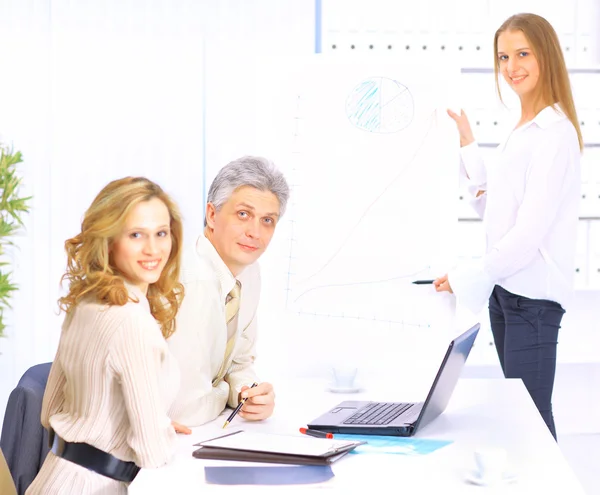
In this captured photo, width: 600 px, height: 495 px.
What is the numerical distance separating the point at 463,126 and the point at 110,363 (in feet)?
5.31

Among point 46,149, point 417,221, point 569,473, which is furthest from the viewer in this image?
point 46,149

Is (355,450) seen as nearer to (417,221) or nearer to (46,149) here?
(417,221)

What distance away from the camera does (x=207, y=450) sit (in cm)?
154

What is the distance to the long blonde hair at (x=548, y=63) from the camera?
8.43ft

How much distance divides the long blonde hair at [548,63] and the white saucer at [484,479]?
143cm

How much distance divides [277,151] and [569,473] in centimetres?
157

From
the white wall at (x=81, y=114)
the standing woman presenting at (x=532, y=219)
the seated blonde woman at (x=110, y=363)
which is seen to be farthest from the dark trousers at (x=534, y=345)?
the white wall at (x=81, y=114)

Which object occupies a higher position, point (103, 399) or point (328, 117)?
point (328, 117)

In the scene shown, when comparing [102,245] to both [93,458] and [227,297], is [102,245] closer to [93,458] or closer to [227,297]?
[93,458]

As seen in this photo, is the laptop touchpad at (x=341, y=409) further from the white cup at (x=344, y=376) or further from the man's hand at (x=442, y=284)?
the man's hand at (x=442, y=284)

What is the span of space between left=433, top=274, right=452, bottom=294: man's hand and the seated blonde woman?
128 cm

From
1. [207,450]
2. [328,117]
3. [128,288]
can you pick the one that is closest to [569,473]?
[207,450]

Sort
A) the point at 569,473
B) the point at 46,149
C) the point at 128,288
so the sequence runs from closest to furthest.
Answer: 1. the point at 569,473
2. the point at 128,288
3. the point at 46,149

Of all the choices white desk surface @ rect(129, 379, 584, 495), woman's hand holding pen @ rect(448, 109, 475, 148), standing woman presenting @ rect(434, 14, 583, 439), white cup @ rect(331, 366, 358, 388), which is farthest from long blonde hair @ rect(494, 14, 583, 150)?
white cup @ rect(331, 366, 358, 388)
